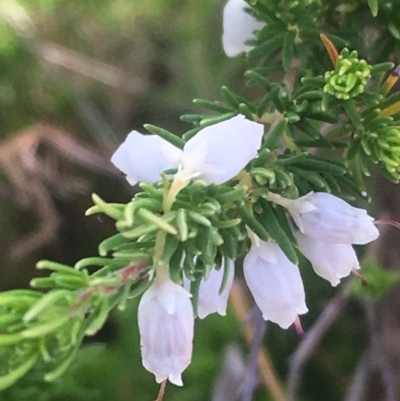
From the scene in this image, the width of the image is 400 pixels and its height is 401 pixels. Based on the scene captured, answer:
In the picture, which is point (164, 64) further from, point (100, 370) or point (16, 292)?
point (16, 292)

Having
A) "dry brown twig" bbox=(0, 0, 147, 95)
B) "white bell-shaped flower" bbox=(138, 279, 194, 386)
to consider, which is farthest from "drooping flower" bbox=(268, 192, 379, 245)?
"dry brown twig" bbox=(0, 0, 147, 95)

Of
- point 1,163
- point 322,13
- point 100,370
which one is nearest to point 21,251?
point 1,163

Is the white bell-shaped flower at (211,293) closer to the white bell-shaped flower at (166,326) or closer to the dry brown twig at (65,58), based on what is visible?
the white bell-shaped flower at (166,326)

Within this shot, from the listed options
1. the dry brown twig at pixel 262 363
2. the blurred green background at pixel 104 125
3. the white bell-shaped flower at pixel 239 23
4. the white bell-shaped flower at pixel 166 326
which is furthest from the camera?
the blurred green background at pixel 104 125

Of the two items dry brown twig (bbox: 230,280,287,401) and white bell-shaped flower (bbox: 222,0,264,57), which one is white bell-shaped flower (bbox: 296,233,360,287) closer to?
white bell-shaped flower (bbox: 222,0,264,57)

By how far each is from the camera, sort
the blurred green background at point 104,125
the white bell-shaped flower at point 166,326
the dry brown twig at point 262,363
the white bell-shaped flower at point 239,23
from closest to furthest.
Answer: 1. the white bell-shaped flower at point 166,326
2. the white bell-shaped flower at point 239,23
3. the dry brown twig at point 262,363
4. the blurred green background at point 104,125

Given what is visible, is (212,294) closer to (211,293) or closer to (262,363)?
(211,293)

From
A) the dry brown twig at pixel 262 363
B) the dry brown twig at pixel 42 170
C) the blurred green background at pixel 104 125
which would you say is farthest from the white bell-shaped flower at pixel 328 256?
the dry brown twig at pixel 42 170
